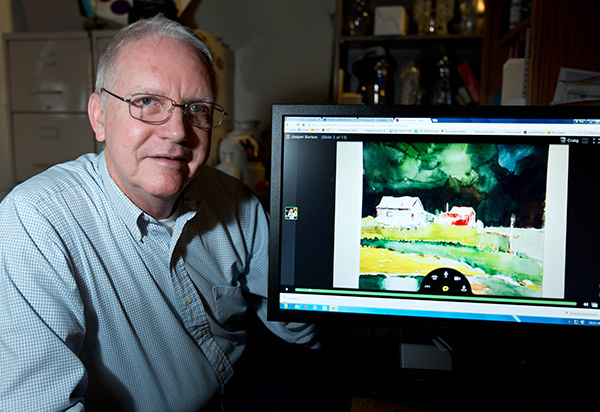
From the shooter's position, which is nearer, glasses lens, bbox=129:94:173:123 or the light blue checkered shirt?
the light blue checkered shirt

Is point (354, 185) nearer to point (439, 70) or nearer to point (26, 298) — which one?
point (26, 298)

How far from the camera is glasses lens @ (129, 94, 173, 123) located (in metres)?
0.83

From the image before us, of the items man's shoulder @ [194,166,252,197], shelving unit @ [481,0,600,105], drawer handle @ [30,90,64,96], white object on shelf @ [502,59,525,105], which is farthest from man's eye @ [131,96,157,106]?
drawer handle @ [30,90,64,96]

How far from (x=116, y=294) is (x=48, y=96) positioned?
2007mm

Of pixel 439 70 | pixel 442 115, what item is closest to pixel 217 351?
pixel 442 115

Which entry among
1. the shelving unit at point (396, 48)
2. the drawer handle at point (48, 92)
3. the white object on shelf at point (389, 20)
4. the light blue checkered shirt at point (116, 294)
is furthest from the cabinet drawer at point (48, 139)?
the light blue checkered shirt at point (116, 294)

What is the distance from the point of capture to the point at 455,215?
2.48 feet

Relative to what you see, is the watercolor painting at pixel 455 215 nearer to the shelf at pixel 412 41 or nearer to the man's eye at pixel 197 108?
the man's eye at pixel 197 108

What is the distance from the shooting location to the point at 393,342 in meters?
0.98

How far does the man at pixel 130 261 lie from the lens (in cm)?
67

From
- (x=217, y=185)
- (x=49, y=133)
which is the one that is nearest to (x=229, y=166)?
(x=49, y=133)

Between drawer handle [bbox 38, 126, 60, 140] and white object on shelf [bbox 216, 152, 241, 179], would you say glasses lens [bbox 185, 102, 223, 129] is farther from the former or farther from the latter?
drawer handle [bbox 38, 126, 60, 140]

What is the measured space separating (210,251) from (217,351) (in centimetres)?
19

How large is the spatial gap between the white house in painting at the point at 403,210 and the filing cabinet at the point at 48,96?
2032 mm
